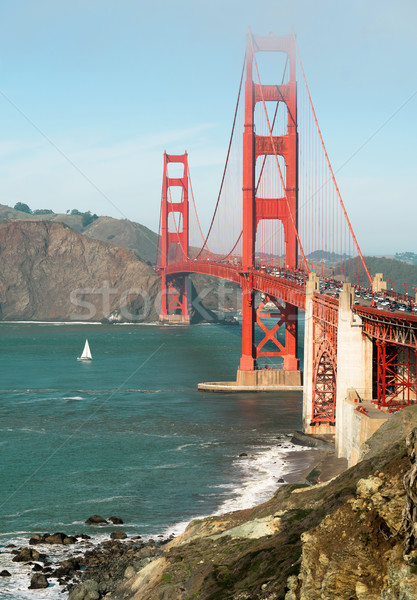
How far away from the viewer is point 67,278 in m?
180

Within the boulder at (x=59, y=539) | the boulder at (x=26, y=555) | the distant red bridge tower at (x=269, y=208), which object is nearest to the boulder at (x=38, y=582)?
the boulder at (x=26, y=555)

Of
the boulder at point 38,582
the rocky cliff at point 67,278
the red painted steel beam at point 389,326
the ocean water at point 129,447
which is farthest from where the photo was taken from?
the rocky cliff at point 67,278

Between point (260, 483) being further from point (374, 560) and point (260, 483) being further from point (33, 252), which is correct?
point (33, 252)

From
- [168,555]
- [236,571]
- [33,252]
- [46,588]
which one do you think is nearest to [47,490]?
[46,588]

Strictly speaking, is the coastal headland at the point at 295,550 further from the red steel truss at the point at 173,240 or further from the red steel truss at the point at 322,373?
the red steel truss at the point at 173,240

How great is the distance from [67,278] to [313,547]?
547ft

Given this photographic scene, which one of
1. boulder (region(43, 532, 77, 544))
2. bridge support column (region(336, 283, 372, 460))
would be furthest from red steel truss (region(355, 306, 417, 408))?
boulder (region(43, 532, 77, 544))

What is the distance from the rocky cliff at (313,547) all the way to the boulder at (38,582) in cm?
167

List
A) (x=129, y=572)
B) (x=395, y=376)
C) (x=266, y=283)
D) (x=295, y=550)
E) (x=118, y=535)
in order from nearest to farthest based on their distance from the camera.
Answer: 1. (x=295, y=550)
2. (x=129, y=572)
3. (x=118, y=535)
4. (x=395, y=376)
5. (x=266, y=283)

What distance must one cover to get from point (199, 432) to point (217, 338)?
67940mm

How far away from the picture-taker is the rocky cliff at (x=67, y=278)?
162 m

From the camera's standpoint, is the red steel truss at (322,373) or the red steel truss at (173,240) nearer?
the red steel truss at (322,373)

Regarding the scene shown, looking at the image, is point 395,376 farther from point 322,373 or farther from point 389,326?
point 322,373

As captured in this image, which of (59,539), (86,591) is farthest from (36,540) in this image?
(86,591)
